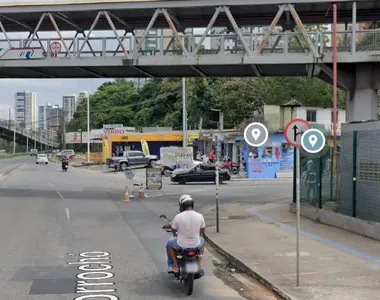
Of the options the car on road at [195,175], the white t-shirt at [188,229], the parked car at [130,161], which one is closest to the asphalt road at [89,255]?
the white t-shirt at [188,229]

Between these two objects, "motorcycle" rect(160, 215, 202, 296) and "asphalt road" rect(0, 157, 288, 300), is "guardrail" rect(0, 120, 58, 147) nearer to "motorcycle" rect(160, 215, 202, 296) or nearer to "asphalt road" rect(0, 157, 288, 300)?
"asphalt road" rect(0, 157, 288, 300)

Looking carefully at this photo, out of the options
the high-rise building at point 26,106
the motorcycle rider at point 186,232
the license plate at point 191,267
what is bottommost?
the license plate at point 191,267

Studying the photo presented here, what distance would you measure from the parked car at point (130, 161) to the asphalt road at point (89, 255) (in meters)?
31.6

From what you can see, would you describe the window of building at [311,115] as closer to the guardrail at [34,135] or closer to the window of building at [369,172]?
the window of building at [369,172]

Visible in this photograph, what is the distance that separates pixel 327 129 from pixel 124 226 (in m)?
30.7

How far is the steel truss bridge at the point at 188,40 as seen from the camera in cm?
2170

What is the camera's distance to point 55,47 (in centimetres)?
2422

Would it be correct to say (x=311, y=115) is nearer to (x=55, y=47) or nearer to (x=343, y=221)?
(x=55, y=47)

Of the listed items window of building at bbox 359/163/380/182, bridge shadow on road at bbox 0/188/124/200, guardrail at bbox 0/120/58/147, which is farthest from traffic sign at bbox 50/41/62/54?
guardrail at bbox 0/120/58/147

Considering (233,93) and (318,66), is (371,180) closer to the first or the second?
(318,66)

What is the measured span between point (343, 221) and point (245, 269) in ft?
17.7

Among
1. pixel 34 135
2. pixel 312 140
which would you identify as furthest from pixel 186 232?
pixel 34 135

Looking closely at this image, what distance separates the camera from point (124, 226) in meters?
15.4

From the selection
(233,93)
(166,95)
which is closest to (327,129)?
(233,93)
